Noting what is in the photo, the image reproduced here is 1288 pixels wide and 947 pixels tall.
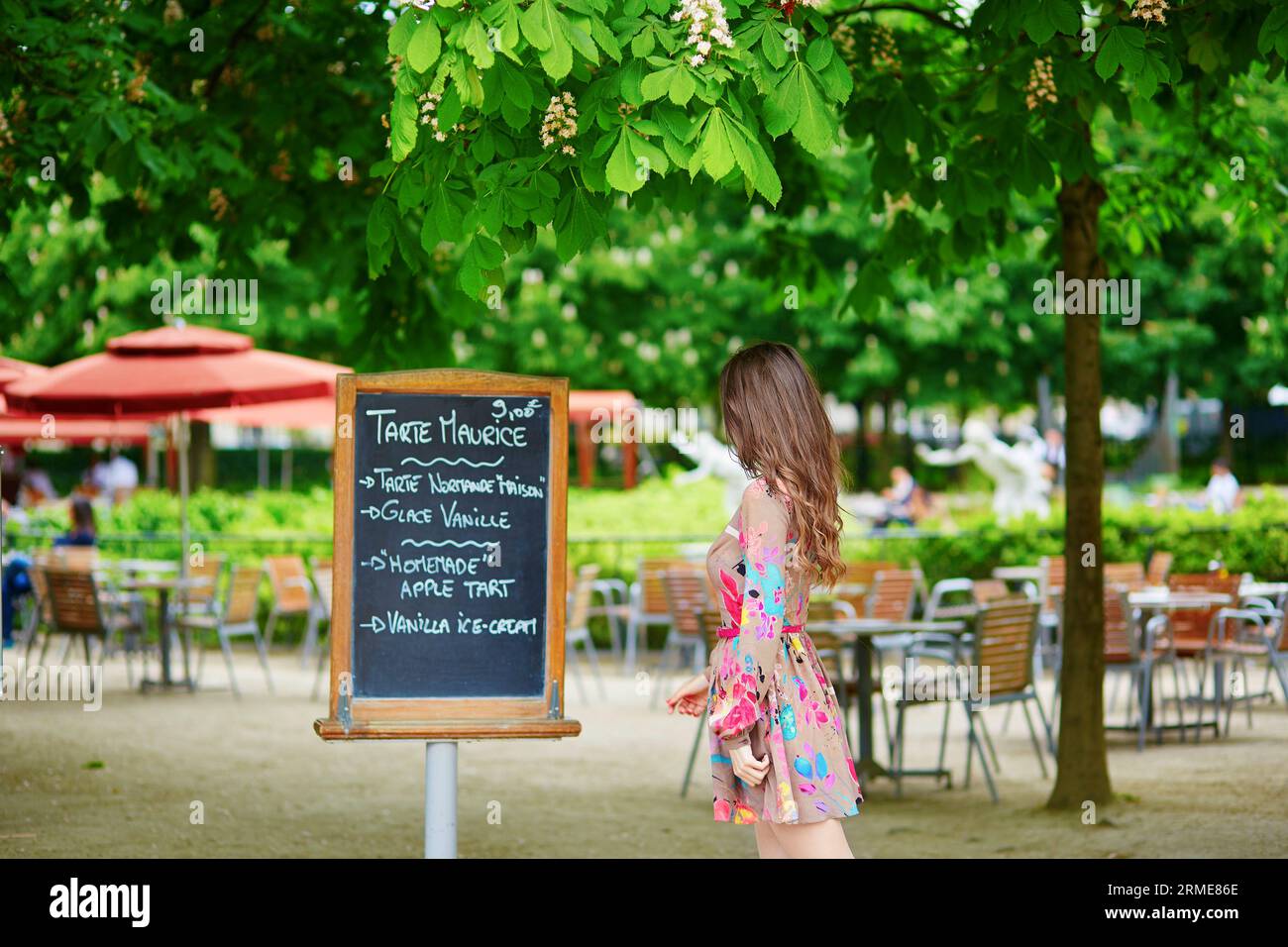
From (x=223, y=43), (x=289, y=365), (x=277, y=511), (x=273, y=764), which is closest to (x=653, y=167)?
(x=223, y=43)

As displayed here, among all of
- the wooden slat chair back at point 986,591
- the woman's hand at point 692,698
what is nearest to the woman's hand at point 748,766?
the woman's hand at point 692,698

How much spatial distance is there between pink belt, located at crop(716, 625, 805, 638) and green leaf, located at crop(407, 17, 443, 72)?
66.2 inches

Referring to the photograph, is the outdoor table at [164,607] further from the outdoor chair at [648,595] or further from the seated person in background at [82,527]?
the outdoor chair at [648,595]

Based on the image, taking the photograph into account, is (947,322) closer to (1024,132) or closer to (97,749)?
(97,749)

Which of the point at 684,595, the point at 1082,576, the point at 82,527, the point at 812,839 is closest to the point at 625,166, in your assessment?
the point at 812,839

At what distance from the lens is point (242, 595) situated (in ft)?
46.4

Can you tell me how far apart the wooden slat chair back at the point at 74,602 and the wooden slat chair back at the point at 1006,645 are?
23.3 feet

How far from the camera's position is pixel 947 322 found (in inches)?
1126

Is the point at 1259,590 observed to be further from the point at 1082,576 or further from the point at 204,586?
the point at 204,586

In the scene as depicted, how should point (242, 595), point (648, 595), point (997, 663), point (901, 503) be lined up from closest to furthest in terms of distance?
point (997, 663) → point (242, 595) → point (648, 595) → point (901, 503)

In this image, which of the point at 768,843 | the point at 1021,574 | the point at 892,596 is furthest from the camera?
the point at 1021,574

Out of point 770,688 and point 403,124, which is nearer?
point 403,124

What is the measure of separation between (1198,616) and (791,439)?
25.8ft

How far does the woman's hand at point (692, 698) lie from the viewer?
4.73m
